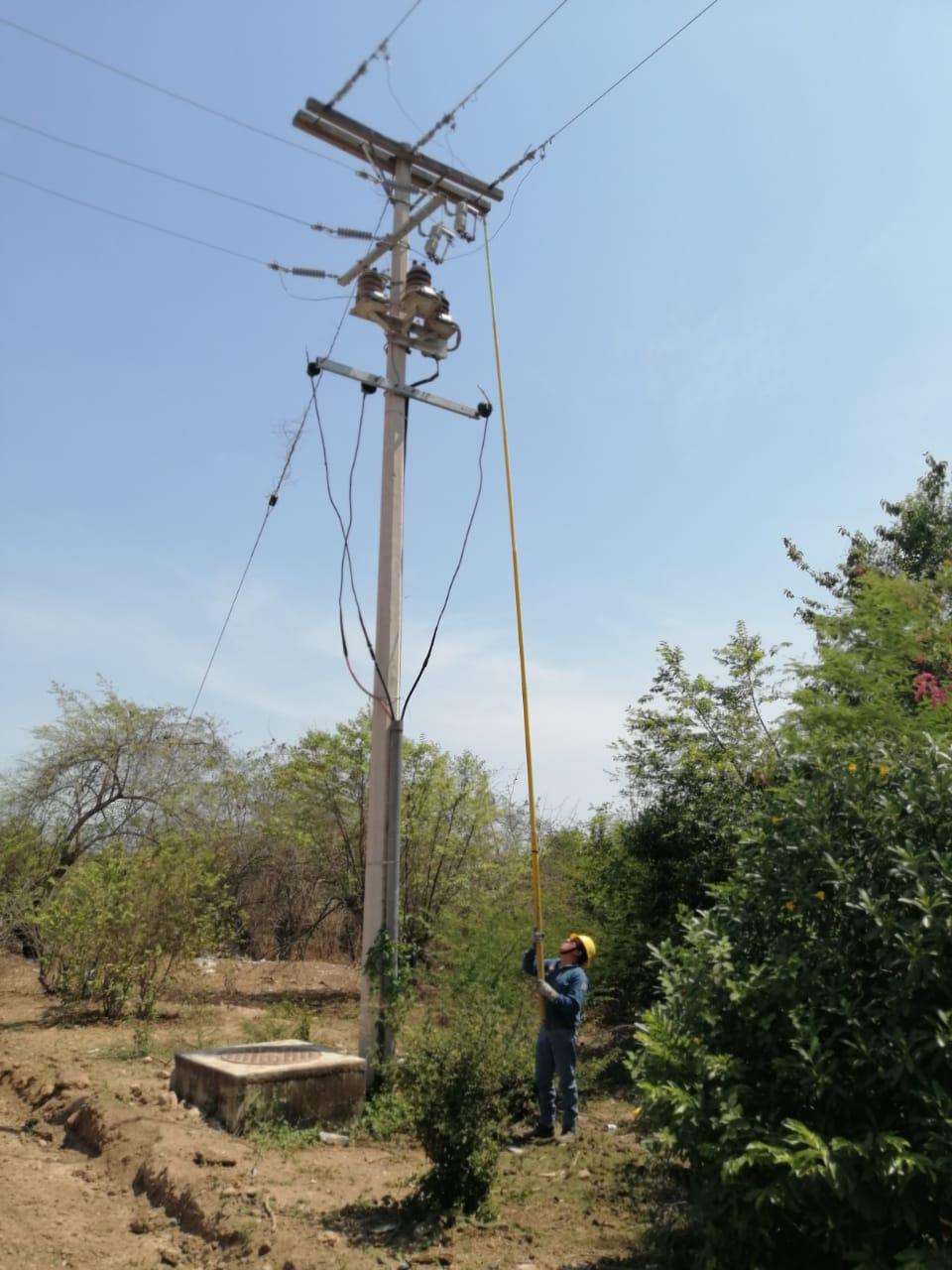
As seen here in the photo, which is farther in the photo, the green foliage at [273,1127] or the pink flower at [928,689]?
the pink flower at [928,689]

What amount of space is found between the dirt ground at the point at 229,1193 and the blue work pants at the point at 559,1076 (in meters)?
0.24

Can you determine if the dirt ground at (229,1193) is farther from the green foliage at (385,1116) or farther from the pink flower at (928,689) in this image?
the pink flower at (928,689)

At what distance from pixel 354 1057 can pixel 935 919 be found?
5183 millimetres

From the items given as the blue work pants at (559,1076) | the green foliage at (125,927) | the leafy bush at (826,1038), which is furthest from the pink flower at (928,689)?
the green foliage at (125,927)

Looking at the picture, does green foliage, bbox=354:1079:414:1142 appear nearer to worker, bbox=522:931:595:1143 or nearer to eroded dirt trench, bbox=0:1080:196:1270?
worker, bbox=522:931:595:1143

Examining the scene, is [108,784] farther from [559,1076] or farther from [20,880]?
[559,1076]

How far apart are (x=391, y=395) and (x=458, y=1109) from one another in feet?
20.3

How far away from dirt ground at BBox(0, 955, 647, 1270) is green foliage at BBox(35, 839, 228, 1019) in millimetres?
2482

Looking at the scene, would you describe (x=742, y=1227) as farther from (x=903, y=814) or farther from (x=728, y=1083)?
(x=903, y=814)

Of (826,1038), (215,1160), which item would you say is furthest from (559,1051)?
(826,1038)

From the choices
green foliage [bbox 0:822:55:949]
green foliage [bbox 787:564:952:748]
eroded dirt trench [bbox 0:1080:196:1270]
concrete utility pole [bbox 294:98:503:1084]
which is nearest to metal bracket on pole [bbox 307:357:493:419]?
concrete utility pole [bbox 294:98:503:1084]

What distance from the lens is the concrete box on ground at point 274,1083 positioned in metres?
6.88

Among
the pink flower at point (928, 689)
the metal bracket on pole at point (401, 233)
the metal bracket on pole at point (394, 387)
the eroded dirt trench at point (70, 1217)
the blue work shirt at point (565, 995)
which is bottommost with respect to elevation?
the eroded dirt trench at point (70, 1217)

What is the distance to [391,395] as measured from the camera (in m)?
9.07
